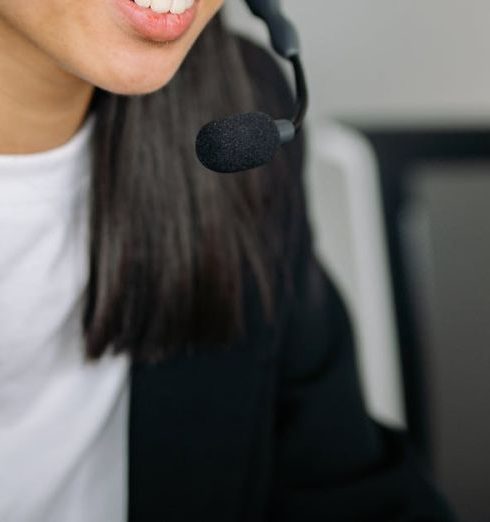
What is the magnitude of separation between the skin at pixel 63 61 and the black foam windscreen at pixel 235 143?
3.0 inches

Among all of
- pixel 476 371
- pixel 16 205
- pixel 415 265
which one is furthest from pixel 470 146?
pixel 16 205

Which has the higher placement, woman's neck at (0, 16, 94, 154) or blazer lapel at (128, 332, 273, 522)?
woman's neck at (0, 16, 94, 154)

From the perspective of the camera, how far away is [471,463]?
1.43m

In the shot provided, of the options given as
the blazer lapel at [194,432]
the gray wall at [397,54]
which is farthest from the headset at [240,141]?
the gray wall at [397,54]

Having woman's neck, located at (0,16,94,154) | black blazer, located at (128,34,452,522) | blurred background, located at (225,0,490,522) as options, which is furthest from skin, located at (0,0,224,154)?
blurred background, located at (225,0,490,522)

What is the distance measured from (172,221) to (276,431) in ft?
0.81

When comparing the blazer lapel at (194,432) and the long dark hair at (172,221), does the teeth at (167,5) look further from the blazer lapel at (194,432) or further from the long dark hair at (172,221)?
the blazer lapel at (194,432)

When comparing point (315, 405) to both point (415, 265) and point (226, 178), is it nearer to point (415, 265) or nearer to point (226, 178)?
point (226, 178)

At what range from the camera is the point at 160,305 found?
88 cm

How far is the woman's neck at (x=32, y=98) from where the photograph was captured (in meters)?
0.73

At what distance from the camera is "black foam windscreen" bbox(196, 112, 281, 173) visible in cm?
63

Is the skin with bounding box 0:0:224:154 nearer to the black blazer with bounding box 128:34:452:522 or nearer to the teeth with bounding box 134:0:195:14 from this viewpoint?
the teeth with bounding box 134:0:195:14

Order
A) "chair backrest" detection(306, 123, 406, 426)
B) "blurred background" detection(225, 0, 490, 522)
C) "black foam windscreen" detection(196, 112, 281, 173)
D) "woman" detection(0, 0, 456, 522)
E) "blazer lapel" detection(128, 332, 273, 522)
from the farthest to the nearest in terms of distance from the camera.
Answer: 1. "blurred background" detection(225, 0, 490, 522)
2. "chair backrest" detection(306, 123, 406, 426)
3. "blazer lapel" detection(128, 332, 273, 522)
4. "woman" detection(0, 0, 456, 522)
5. "black foam windscreen" detection(196, 112, 281, 173)

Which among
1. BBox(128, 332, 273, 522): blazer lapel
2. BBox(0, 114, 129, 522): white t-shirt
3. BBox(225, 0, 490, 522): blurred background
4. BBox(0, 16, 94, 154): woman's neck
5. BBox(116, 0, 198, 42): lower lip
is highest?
Result: BBox(116, 0, 198, 42): lower lip
